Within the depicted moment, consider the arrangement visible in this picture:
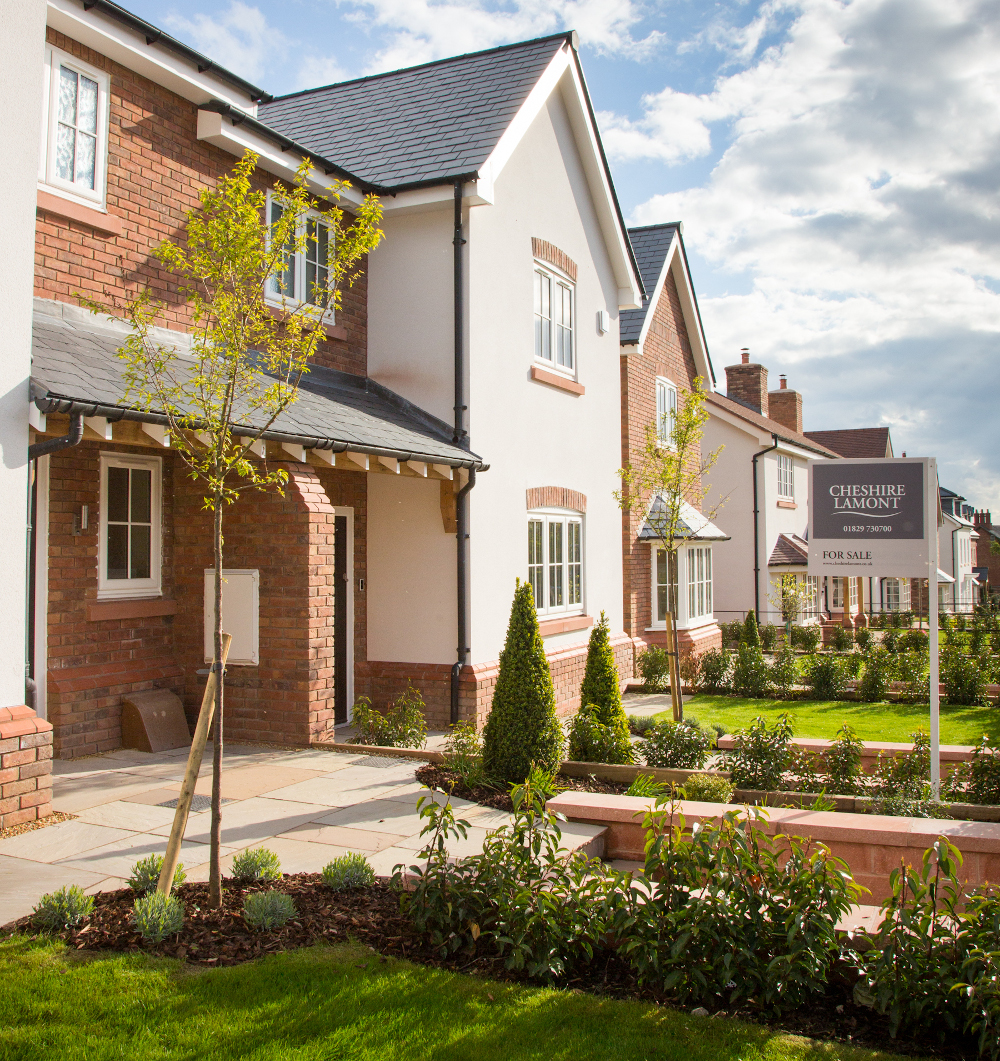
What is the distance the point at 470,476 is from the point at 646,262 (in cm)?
1052

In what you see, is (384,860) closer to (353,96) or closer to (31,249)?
(31,249)

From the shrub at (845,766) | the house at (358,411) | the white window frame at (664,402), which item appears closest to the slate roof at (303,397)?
the house at (358,411)

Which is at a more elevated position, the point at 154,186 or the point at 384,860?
the point at 154,186

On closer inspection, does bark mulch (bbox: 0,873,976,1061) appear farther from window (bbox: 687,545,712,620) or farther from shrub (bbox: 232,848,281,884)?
window (bbox: 687,545,712,620)

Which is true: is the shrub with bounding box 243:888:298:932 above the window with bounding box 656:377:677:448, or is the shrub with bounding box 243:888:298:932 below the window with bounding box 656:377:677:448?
below

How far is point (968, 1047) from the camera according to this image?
12.0ft

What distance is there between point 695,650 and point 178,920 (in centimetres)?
1521

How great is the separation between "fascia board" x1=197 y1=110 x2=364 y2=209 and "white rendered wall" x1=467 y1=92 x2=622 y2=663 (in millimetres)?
1856

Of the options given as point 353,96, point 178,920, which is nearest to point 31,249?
point 178,920

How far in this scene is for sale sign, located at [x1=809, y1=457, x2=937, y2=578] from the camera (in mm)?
7316

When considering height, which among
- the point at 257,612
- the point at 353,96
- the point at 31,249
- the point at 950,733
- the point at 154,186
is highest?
the point at 353,96

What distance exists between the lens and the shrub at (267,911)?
4.55 m

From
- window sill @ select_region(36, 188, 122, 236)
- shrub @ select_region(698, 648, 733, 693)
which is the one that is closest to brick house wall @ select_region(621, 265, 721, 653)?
shrub @ select_region(698, 648, 733, 693)

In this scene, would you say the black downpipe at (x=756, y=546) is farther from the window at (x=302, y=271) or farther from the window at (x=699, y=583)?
the window at (x=302, y=271)
